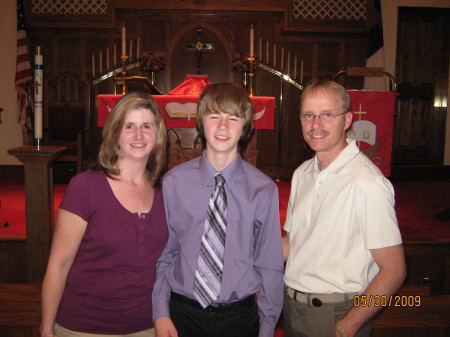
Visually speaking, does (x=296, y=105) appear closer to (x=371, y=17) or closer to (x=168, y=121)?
(x=371, y=17)

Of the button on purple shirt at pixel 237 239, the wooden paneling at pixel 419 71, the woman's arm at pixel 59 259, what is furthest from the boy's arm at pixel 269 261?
the wooden paneling at pixel 419 71

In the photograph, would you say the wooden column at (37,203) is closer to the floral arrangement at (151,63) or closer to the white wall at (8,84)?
the floral arrangement at (151,63)

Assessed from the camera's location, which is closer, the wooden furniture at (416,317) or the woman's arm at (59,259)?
the woman's arm at (59,259)

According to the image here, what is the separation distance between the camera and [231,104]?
1582 millimetres

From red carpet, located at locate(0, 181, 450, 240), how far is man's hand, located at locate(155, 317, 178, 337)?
2143mm

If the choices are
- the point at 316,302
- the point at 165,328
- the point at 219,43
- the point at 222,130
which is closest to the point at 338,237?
the point at 316,302

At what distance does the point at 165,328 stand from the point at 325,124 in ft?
3.34

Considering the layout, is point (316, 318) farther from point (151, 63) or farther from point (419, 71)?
point (419, 71)

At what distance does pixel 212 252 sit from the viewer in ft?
5.07

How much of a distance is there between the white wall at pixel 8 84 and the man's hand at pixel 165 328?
6.39 metres

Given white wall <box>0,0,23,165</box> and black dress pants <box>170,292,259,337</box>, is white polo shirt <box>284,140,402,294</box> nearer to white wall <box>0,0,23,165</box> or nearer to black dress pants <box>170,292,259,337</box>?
black dress pants <box>170,292,259,337</box>

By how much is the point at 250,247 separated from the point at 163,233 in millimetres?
370

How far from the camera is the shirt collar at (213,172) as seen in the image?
62.7 inches

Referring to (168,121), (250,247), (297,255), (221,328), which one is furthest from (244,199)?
(168,121)
